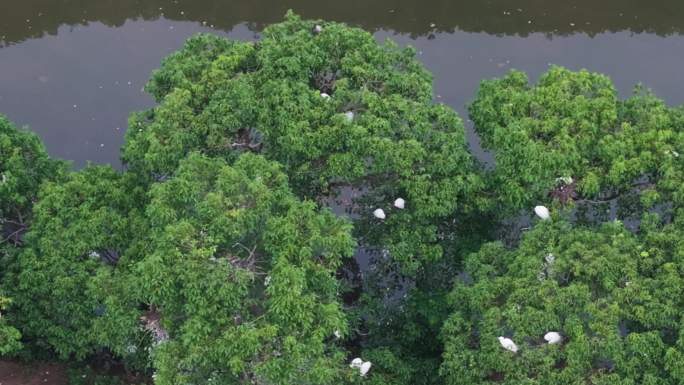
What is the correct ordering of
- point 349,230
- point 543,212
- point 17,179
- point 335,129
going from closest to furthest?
point 349,230 < point 335,129 < point 543,212 < point 17,179

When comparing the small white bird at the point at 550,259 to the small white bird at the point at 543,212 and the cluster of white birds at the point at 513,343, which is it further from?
the cluster of white birds at the point at 513,343

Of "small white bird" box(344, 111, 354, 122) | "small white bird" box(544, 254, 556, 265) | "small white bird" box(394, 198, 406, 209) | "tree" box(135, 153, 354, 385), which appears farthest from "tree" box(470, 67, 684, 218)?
"tree" box(135, 153, 354, 385)

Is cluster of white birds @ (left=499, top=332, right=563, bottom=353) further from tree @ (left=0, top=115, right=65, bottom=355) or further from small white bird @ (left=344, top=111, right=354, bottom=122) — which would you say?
tree @ (left=0, top=115, right=65, bottom=355)

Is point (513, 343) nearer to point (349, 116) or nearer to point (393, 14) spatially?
point (349, 116)

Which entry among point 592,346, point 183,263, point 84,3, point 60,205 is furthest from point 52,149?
point 592,346

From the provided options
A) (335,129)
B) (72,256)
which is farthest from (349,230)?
(72,256)

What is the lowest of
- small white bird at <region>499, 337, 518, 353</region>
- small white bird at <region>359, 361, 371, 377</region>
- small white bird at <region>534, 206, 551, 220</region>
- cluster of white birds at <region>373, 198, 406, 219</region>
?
small white bird at <region>359, 361, 371, 377</region>
